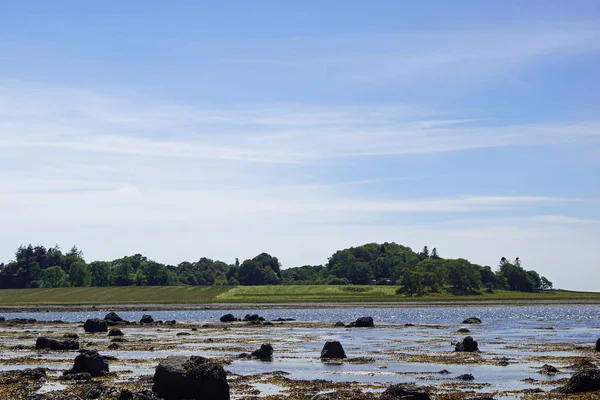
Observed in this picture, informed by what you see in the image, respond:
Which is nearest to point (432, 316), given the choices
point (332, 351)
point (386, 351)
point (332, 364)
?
point (386, 351)

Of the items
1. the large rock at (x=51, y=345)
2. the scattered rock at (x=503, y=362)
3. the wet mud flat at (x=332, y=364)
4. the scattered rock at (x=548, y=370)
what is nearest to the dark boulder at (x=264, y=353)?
the wet mud flat at (x=332, y=364)

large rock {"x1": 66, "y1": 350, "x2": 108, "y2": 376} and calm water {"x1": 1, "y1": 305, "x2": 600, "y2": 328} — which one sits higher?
large rock {"x1": 66, "y1": 350, "x2": 108, "y2": 376}

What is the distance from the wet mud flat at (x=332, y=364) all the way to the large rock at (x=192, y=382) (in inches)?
52.7

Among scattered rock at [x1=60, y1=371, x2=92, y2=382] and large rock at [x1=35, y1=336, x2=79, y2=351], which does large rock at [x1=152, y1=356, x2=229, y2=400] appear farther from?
large rock at [x1=35, y1=336, x2=79, y2=351]

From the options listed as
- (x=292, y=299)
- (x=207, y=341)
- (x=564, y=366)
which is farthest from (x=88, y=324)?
(x=292, y=299)

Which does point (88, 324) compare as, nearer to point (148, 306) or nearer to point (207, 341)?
point (207, 341)

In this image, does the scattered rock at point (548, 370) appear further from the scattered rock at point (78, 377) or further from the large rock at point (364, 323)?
the large rock at point (364, 323)

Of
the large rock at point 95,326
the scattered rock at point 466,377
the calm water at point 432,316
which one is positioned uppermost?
the large rock at point 95,326

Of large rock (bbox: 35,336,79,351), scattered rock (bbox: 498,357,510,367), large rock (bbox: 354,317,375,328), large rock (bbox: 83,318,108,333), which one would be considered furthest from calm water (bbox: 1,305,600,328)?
large rock (bbox: 35,336,79,351)

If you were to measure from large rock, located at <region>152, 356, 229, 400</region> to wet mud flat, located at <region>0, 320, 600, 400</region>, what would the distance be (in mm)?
1339

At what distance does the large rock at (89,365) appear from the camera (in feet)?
126

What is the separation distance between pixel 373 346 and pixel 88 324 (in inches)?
1436

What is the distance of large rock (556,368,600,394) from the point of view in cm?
3259

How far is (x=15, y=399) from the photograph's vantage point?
30.2 meters
